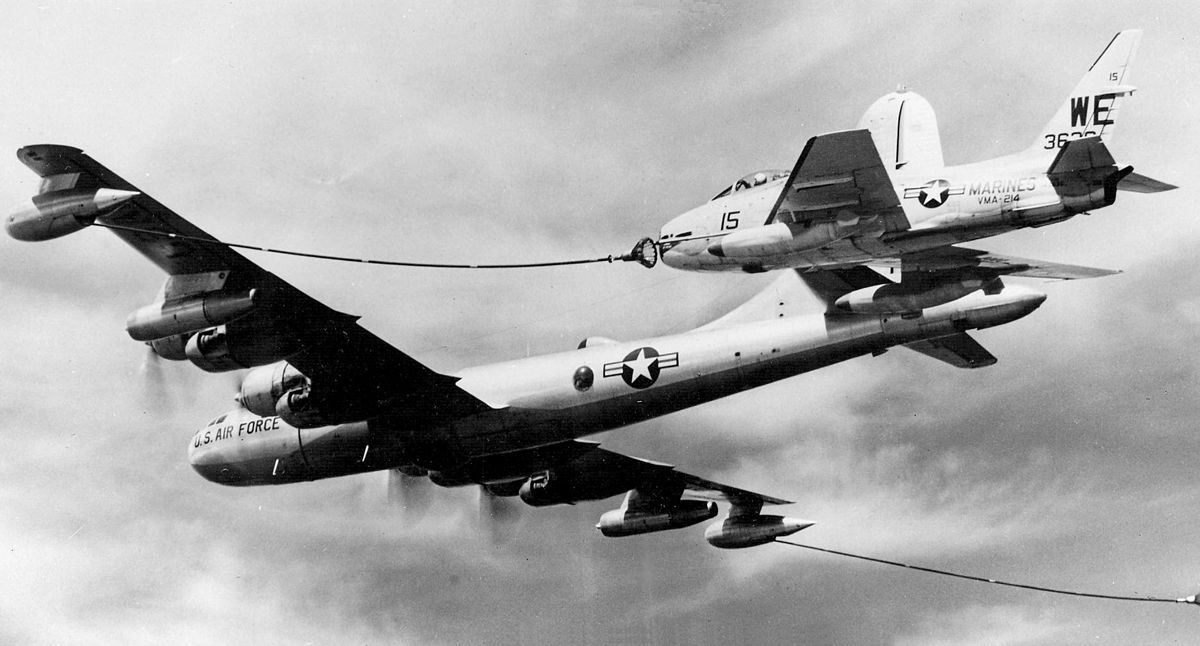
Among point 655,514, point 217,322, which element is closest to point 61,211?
point 217,322

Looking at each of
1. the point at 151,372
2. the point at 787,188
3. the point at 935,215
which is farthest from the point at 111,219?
the point at 935,215

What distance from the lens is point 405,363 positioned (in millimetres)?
35219

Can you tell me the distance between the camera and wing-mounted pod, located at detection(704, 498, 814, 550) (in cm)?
4062

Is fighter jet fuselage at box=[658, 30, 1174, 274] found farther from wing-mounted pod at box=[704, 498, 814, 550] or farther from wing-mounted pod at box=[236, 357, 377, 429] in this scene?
wing-mounted pod at box=[236, 357, 377, 429]

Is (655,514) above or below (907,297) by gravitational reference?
below

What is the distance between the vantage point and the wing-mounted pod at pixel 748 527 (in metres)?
40.6

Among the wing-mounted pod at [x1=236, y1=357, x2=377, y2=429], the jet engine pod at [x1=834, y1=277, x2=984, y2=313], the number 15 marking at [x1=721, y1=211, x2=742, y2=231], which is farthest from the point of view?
the number 15 marking at [x1=721, y1=211, x2=742, y2=231]

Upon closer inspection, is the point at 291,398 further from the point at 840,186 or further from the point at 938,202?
the point at 938,202

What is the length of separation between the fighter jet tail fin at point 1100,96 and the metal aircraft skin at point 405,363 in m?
4.13

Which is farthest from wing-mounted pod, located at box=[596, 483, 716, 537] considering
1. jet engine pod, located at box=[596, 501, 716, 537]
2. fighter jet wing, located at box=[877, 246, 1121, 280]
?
fighter jet wing, located at box=[877, 246, 1121, 280]

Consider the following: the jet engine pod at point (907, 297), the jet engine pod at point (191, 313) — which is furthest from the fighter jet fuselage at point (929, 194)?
the jet engine pod at point (191, 313)

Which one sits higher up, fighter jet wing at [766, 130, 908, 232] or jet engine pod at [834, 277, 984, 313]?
fighter jet wing at [766, 130, 908, 232]

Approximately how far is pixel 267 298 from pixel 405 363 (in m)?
3.94

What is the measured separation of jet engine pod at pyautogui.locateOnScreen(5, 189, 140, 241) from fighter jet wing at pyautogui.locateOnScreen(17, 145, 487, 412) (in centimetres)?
18
